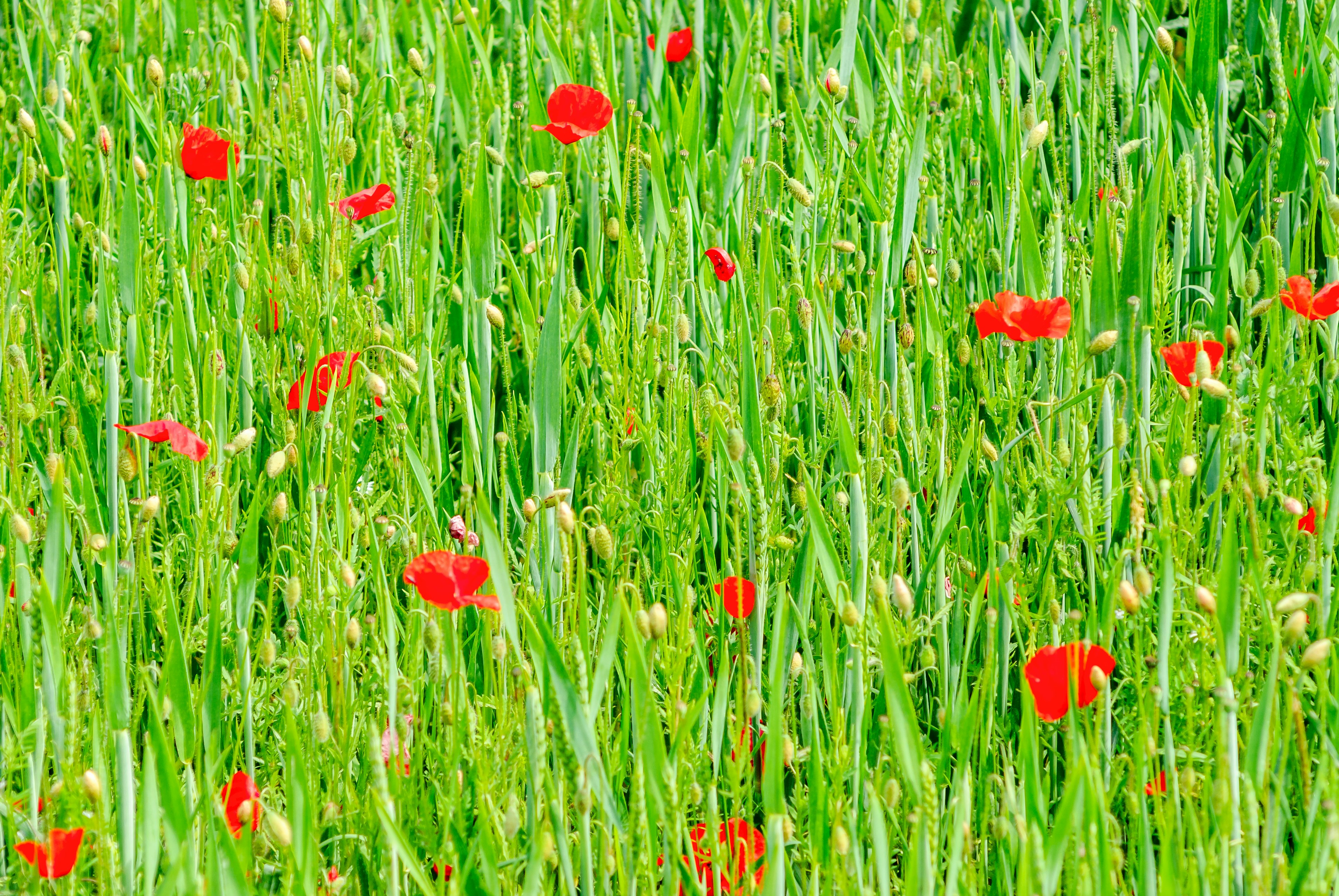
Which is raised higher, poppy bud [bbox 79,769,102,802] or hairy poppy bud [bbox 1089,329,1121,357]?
hairy poppy bud [bbox 1089,329,1121,357]

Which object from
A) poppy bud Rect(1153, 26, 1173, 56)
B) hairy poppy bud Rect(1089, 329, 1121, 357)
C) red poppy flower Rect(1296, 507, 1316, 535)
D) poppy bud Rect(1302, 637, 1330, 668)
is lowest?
red poppy flower Rect(1296, 507, 1316, 535)

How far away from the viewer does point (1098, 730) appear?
3.49ft

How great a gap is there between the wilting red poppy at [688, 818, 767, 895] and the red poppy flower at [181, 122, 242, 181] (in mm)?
1057

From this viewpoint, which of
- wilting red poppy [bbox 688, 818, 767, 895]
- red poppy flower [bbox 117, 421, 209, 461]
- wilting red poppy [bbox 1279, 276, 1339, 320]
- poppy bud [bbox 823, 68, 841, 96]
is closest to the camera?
wilting red poppy [bbox 688, 818, 767, 895]

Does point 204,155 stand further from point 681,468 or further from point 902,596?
point 902,596

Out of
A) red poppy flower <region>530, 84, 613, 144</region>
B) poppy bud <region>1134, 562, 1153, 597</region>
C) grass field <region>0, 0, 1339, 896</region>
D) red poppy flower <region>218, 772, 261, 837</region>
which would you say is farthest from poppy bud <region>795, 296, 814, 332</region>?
red poppy flower <region>218, 772, 261, 837</region>

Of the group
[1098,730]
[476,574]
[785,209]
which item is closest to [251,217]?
[476,574]

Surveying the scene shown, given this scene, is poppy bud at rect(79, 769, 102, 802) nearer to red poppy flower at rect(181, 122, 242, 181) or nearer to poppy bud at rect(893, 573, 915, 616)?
poppy bud at rect(893, 573, 915, 616)

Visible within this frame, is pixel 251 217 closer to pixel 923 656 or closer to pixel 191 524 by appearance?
pixel 191 524

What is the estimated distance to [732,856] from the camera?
119 cm

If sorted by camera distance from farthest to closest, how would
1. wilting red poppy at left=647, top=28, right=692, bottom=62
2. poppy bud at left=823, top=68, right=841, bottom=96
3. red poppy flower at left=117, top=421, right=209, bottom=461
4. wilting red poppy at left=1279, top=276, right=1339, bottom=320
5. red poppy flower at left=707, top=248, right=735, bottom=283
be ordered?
1. wilting red poppy at left=647, top=28, right=692, bottom=62
2. poppy bud at left=823, top=68, right=841, bottom=96
3. red poppy flower at left=707, top=248, right=735, bottom=283
4. wilting red poppy at left=1279, top=276, right=1339, bottom=320
5. red poppy flower at left=117, top=421, right=209, bottom=461

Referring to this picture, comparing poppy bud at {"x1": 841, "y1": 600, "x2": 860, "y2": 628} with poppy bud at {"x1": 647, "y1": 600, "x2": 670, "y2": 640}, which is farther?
poppy bud at {"x1": 841, "y1": 600, "x2": 860, "y2": 628}

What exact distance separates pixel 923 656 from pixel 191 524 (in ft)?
2.62

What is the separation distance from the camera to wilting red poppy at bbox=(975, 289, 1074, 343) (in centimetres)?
150
